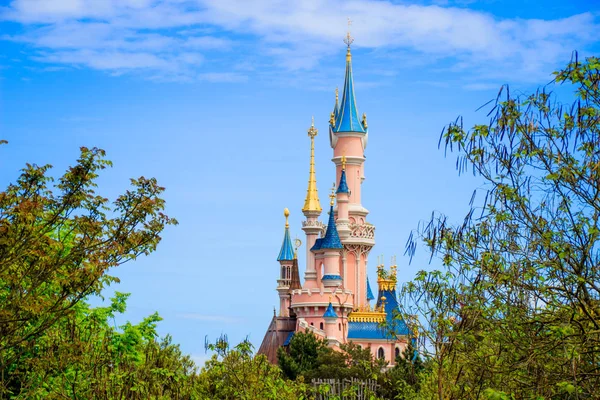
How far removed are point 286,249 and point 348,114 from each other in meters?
9.42

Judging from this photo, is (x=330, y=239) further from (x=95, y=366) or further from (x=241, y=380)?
(x=95, y=366)

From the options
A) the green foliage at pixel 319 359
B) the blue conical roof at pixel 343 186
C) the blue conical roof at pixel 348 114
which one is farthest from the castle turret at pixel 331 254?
the blue conical roof at pixel 348 114

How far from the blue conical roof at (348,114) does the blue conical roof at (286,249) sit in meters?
7.38

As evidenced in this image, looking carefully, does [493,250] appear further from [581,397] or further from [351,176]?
[351,176]

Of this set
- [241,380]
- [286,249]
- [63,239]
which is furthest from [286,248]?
[63,239]

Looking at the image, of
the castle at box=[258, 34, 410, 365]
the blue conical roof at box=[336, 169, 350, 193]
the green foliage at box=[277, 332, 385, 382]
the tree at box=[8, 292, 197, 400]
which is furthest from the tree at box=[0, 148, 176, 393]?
the blue conical roof at box=[336, 169, 350, 193]

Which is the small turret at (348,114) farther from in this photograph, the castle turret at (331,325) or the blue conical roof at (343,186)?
the castle turret at (331,325)

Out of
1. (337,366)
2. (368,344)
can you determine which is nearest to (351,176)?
(368,344)

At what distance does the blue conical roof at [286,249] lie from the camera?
6694 centimetres

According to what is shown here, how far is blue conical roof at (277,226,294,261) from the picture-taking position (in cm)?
6694

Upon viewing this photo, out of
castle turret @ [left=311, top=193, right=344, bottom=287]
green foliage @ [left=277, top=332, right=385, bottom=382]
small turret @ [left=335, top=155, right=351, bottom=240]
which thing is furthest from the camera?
small turret @ [left=335, top=155, right=351, bottom=240]

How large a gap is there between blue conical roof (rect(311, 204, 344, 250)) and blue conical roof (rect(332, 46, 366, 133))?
6.39 meters

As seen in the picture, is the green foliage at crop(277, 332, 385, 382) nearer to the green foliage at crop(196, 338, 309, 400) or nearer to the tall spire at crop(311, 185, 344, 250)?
the tall spire at crop(311, 185, 344, 250)

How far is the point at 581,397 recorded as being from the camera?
11953 mm
